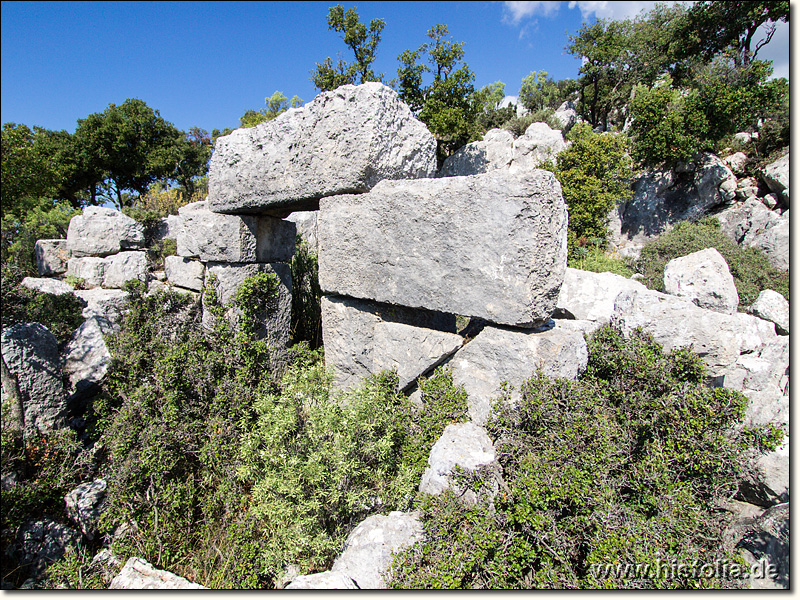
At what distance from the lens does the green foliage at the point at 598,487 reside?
1928mm

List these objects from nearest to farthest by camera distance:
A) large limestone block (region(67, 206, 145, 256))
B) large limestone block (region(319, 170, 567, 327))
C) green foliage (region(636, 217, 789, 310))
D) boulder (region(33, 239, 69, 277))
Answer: large limestone block (region(319, 170, 567, 327))
green foliage (region(636, 217, 789, 310))
large limestone block (region(67, 206, 145, 256))
boulder (region(33, 239, 69, 277))

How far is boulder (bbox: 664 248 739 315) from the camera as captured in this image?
5.43 meters

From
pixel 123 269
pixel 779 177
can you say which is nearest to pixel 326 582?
pixel 123 269

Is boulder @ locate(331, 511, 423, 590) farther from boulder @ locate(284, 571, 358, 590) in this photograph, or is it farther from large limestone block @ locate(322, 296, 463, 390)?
large limestone block @ locate(322, 296, 463, 390)

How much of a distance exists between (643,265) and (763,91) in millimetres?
10053

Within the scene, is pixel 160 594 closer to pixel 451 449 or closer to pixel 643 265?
pixel 451 449

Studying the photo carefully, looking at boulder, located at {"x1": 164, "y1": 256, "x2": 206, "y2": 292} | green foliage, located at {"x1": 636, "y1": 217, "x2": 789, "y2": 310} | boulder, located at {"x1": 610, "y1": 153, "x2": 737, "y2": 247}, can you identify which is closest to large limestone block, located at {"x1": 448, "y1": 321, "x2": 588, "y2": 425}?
boulder, located at {"x1": 164, "y1": 256, "x2": 206, "y2": 292}

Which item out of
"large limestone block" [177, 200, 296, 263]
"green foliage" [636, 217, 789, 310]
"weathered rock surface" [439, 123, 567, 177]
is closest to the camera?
"large limestone block" [177, 200, 296, 263]

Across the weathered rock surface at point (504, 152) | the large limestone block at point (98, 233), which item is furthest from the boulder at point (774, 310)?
the weathered rock surface at point (504, 152)

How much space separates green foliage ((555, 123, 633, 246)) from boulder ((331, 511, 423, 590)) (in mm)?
12949

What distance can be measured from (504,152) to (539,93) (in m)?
17.0

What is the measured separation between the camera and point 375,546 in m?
2.21

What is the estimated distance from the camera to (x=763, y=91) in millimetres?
14133

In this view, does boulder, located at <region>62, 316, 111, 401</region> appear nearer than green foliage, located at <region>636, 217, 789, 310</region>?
Yes
